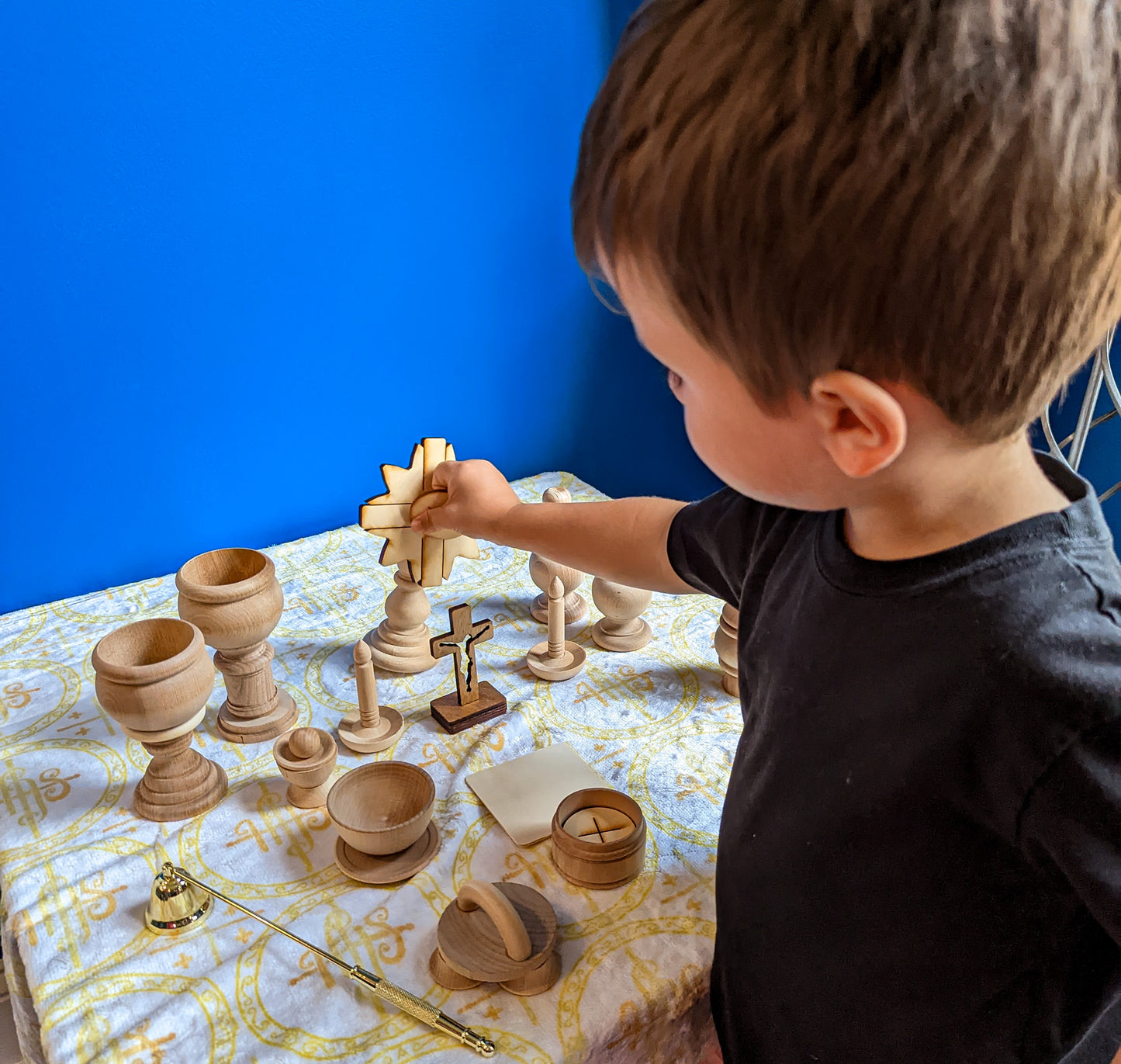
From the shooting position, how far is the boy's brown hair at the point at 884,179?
1.11ft

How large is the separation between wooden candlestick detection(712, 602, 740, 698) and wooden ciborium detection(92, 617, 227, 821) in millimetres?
481

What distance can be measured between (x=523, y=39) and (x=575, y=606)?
79 centimetres

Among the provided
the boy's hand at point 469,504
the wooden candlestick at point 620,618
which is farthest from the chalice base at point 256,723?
the wooden candlestick at point 620,618

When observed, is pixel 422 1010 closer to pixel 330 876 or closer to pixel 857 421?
pixel 330 876

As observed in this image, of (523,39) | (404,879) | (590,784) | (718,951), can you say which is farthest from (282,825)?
(523,39)

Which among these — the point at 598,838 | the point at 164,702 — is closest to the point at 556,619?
the point at 598,838

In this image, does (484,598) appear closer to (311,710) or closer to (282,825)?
A: (311,710)

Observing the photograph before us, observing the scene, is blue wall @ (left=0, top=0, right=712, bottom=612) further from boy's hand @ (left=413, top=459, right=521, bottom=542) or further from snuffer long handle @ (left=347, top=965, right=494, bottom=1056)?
snuffer long handle @ (left=347, top=965, right=494, bottom=1056)

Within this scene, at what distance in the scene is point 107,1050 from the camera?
0.56 metres

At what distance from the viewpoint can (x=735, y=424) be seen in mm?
456

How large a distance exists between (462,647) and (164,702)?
0.28 m

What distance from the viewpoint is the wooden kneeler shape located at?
0.59m

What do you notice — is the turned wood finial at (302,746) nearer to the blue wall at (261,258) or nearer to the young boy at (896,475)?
the young boy at (896,475)

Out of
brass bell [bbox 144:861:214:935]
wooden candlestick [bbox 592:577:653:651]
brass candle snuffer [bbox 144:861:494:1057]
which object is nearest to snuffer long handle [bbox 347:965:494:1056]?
brass candle snuffer [bbox 144:861:494:1057]
